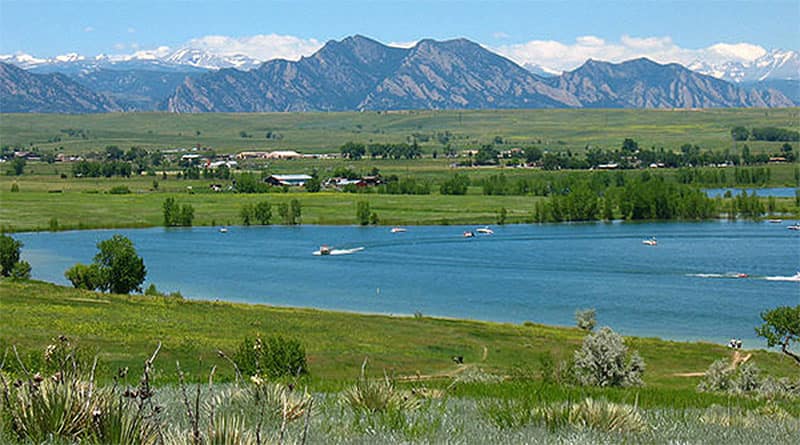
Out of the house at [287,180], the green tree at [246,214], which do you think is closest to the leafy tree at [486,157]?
the house at [287,180]

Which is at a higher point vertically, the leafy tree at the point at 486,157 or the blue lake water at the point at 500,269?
the leafy tree at the point at 486,157

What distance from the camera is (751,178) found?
12925 centimetres

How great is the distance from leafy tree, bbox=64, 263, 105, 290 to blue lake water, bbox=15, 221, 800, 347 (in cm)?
471

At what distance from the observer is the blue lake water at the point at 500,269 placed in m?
51.6

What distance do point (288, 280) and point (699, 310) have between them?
25.3 m

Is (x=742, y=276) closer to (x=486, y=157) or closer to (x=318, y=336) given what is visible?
(x=318, y=336)

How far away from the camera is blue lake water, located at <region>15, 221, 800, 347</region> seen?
5159 centimetres

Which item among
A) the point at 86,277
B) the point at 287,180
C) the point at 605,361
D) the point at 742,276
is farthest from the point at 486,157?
the point at 605,361

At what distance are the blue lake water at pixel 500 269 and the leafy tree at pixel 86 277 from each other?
15.5 feet

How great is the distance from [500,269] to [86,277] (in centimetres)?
2659

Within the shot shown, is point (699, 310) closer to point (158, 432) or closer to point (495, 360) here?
point (495, 360)

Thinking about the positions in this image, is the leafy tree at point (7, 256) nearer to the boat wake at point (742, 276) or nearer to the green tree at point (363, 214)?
the green tree at point (363, 214)

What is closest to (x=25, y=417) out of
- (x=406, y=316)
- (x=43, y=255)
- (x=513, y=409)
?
(x=513, y=409)

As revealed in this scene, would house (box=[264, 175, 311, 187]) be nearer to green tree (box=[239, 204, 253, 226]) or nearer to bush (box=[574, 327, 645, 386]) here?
green tree (box=[239, 204, 253, 226])
